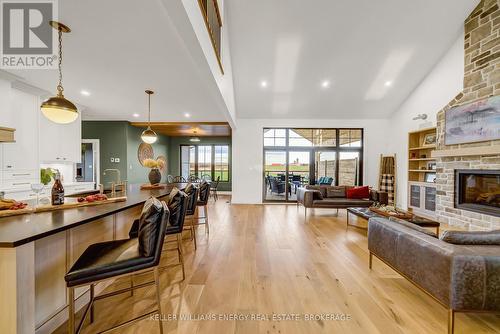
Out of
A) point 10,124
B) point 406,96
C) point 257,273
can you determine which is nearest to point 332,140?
point 406,96

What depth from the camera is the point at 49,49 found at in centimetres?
279

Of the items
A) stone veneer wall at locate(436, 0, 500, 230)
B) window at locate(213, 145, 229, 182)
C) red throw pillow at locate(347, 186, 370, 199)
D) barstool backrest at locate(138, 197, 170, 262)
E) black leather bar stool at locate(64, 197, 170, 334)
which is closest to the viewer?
black leather bar stool at locate(64, 197, 170, 334)

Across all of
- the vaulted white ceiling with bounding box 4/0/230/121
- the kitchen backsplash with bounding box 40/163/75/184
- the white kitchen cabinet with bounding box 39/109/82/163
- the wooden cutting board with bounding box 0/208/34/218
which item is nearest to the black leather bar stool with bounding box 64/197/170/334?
the wooden cutting board with bounding box 0/208/34/218

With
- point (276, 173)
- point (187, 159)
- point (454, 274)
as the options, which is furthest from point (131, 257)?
point (187, 159)

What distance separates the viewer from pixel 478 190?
4098 mm

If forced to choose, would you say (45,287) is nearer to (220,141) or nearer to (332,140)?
(332,140)

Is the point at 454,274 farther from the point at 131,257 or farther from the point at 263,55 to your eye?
the point at 263,55

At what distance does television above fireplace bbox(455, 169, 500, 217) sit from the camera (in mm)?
3827

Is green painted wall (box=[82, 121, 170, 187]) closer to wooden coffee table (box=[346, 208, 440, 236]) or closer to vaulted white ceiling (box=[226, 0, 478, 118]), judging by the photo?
vaulted white ceiling (box=[226, 0, 478, 118])

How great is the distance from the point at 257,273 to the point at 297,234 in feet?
5.23

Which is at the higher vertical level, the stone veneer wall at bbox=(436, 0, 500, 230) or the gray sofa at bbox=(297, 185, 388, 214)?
the stone veneer wall at bbox=(436, 0, 500, 230)

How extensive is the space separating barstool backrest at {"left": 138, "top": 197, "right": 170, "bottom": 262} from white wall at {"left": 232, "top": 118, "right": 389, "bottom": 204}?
214 inches

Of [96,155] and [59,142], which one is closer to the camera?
[59,142]

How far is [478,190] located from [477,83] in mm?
2117
